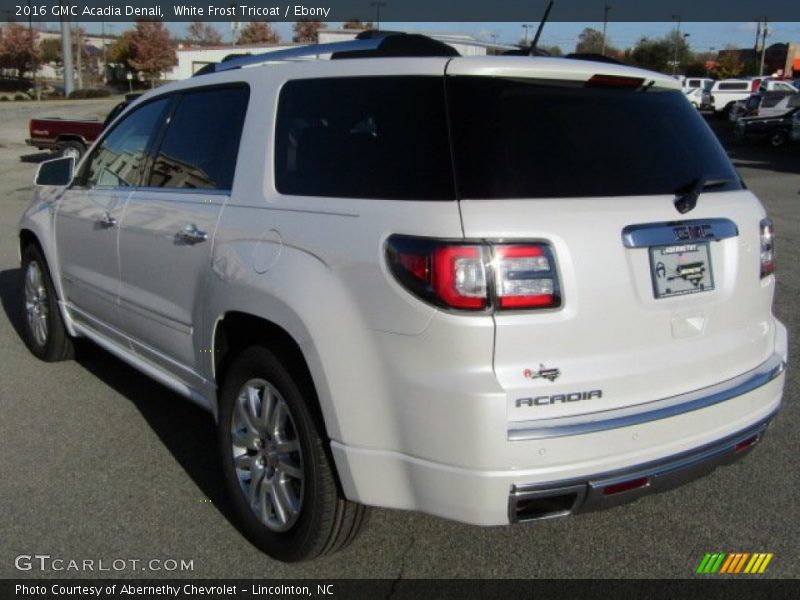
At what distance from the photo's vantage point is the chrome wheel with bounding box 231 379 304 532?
9.86ft

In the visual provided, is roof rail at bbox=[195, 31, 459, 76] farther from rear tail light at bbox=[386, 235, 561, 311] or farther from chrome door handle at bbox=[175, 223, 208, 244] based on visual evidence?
rear tail light at bbox=[386, 235, 561, 311]

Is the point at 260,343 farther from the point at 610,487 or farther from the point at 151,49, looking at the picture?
the point at 151,49

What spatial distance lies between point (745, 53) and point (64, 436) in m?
100

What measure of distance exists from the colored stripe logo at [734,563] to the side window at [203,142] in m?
2.45

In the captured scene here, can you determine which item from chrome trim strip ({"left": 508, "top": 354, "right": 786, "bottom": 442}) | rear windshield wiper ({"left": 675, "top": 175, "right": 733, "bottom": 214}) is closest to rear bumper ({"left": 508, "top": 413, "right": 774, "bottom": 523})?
chrome trim strip ({"left": 508, "top": 354, "right": 786, "bottom": 442})

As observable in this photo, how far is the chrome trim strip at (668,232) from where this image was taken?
2.61m

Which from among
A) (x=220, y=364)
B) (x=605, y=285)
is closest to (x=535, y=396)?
(x=605, y=285)

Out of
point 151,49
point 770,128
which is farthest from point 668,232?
point 151,49

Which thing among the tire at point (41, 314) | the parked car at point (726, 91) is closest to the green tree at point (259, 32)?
the parked car at point (726, 91)

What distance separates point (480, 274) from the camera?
2.41 meters

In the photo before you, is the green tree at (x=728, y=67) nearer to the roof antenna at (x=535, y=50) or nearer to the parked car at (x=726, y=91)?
the parked car at (x=726, y=91)

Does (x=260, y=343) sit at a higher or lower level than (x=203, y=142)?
lower

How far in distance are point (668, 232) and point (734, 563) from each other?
1.39 m
